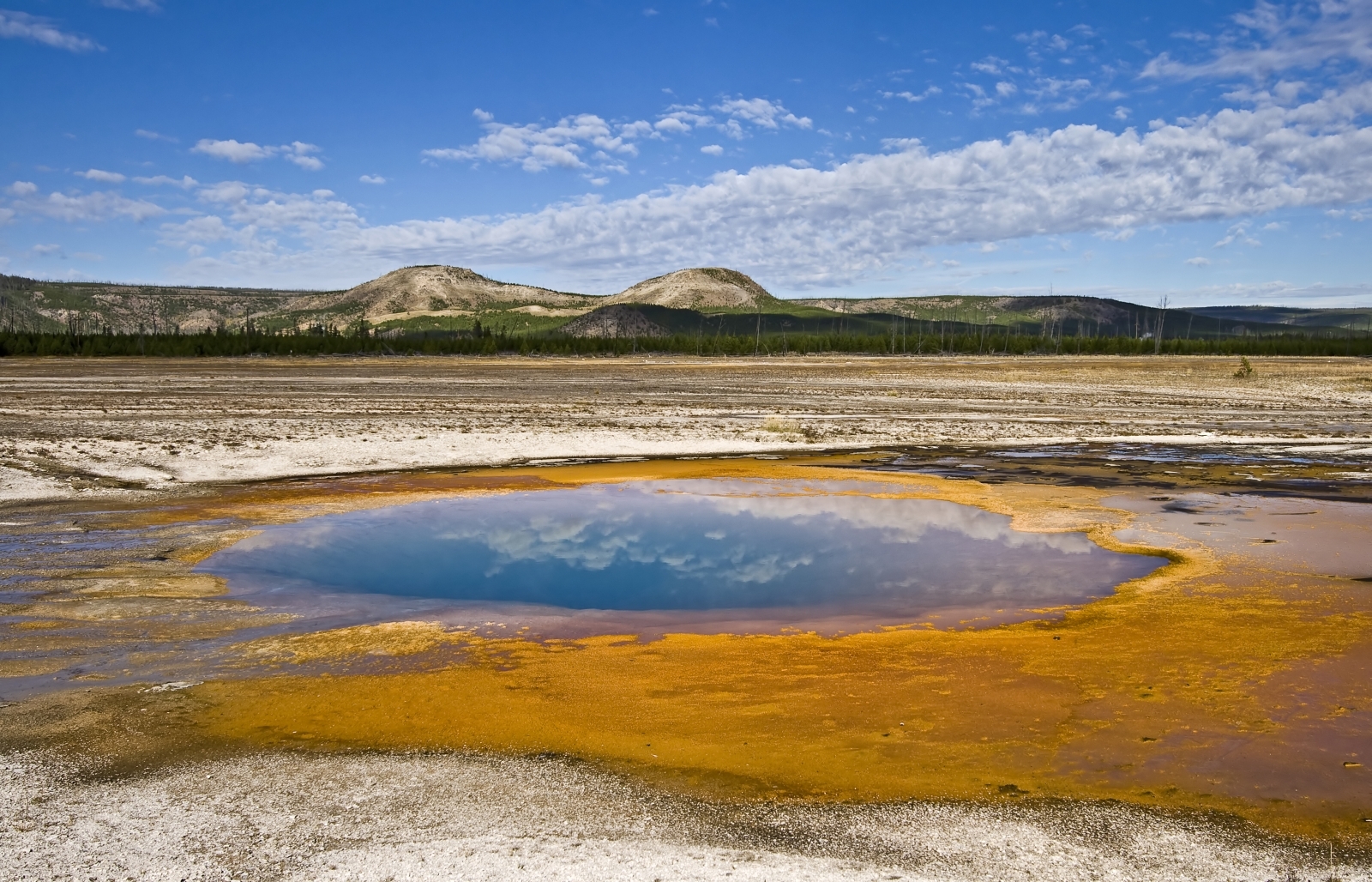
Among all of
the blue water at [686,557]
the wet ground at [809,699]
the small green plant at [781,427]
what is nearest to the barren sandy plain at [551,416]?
the small green plant at [781,427]

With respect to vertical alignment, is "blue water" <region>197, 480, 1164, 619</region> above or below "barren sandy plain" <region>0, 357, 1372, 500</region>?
above

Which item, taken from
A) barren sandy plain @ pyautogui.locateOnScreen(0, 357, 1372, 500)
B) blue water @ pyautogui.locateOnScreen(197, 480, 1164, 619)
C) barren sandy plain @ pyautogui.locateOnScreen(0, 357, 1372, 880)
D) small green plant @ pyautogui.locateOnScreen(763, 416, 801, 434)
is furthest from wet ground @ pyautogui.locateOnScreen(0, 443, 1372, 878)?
small green plant @ pyautogui.locateOnScreen(763, 416, 801, 434)

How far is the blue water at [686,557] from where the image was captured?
35.1 ft

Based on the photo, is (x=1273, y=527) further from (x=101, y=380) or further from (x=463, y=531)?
(x=101, y=380)

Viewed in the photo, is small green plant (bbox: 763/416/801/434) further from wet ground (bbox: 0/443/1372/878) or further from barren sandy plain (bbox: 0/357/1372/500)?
wet ground (bbox: 0/443/1372/878)

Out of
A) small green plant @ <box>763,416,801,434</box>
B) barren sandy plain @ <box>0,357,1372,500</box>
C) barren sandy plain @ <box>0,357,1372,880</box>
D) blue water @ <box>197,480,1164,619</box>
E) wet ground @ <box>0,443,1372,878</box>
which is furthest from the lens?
small green plant @ <box>763,416,801,434</box>

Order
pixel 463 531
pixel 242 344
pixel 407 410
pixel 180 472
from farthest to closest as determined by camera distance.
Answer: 1. pixel 242 344
2. pixel 407 410
3. pixel 180 472
4. pixel 463 531

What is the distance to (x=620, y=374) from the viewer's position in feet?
239

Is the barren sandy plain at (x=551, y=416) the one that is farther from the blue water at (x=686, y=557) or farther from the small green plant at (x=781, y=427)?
the blue water at (x=686, y=557)

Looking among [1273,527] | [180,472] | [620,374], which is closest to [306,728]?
[1273,527]

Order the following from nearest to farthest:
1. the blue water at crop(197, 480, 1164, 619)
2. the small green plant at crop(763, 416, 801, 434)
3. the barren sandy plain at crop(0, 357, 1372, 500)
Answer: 1. the blue water at crop(197, 480, 1164, 619)
2. the barren sandy plain at crop(0, 357, 1372, 500)
3. the small green plant at crop(763, 416, 801, 434)

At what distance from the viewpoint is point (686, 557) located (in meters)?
12.6

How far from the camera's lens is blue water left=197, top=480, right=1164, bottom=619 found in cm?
1070

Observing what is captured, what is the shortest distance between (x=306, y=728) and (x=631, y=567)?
18.3 ft
